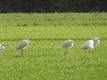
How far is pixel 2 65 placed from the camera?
1828 centimetres

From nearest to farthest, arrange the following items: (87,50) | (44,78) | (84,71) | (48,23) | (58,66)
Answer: (44,78) < (84,71) < (58,66) < (87,50) < (48,23)

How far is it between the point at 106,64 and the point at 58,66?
70.0 inches

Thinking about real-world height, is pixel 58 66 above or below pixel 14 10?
below

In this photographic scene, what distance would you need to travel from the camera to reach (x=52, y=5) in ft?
300

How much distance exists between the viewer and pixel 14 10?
89188 mm

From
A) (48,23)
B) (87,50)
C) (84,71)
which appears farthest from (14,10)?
(84,71)

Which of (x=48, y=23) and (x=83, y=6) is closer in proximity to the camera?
(x=48, y=23)

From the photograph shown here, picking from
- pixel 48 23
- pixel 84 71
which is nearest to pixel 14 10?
pixel 48 23

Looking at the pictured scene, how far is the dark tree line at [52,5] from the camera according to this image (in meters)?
88.4

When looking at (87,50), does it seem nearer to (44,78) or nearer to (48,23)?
(44,78)

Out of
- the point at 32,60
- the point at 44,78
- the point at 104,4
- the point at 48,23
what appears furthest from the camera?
the point at 104,4

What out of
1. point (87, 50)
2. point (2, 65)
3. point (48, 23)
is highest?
point (48, 23)

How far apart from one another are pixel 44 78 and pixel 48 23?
3687 centimetres

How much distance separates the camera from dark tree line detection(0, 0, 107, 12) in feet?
290
